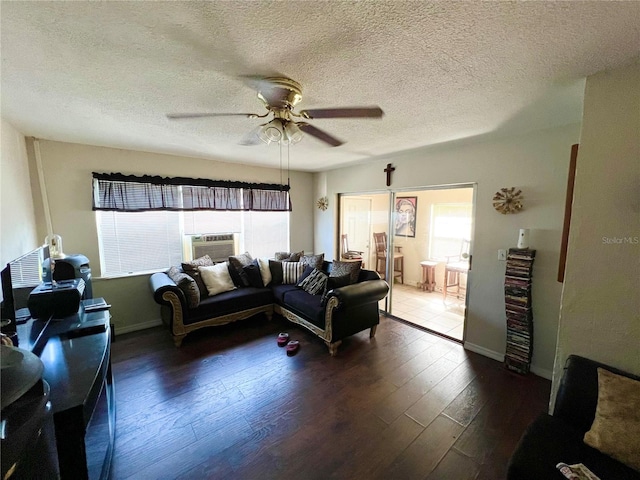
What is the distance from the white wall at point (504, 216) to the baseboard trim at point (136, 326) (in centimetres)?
392

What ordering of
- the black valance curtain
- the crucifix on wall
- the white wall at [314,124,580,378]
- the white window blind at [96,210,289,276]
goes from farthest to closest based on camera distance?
the crucifix on wall → the white window blind at [96,210,289,276] → the black valance curtain → the white wall at [314,124,580,378]

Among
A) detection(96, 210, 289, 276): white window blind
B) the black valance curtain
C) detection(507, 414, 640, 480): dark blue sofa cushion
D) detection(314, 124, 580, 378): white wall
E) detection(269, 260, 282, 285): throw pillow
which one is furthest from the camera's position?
detection(269, 260, 282, 285): throw pillow

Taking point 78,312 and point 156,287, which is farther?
point 156,287

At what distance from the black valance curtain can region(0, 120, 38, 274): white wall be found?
55cm


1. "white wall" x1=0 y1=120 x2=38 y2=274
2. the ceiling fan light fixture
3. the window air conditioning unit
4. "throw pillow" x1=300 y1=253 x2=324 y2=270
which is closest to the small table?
"throw pillow" x1=300 y1=253 x2=324 y2=270

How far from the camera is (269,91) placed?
5.04 feet

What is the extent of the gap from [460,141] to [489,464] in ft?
9.14

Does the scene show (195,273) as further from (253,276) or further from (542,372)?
(542,372)

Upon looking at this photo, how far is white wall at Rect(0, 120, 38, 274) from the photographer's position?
78.5 inches

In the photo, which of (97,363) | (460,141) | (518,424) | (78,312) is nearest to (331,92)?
(460,141)

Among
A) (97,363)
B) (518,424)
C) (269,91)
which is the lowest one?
(518,424)

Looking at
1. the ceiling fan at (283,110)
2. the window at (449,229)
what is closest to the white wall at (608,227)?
the ceiling fan at (283,110)

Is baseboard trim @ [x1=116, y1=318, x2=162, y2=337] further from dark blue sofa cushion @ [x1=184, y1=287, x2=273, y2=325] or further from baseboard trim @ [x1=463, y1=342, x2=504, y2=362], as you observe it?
baseboard trim @ [x1=463, y1=342, x2=504, y2=362]

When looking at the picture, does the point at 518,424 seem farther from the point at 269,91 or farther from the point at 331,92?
the point at 269,91
